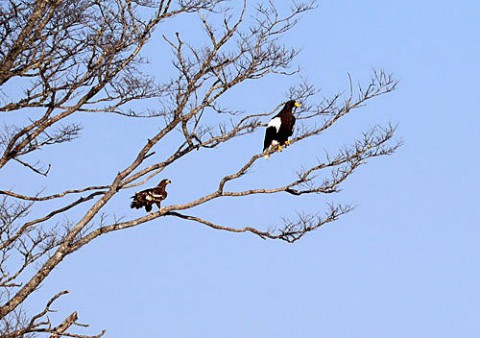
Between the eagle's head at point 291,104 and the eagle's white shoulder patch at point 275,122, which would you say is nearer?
the eagle's head at point 291,104

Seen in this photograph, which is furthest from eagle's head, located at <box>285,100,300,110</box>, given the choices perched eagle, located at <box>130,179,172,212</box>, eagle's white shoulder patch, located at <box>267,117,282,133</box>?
perched eagle, located at <box>130,179,172,212</box>

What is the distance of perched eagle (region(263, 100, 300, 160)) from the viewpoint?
11.6 meters

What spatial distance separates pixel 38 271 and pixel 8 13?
2978 mm

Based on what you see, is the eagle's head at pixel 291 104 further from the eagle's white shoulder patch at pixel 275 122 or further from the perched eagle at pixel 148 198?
the perched eagle at pixel 148 198

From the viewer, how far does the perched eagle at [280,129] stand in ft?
37.9

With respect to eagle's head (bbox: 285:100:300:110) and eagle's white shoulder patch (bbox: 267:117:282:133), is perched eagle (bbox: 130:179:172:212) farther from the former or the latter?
eagle's head (bbox: 285:100:300:110)

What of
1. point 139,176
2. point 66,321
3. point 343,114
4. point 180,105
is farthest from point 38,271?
point 343,114

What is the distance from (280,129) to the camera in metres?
11.9

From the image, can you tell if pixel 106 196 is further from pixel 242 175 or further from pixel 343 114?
pixel 343 114

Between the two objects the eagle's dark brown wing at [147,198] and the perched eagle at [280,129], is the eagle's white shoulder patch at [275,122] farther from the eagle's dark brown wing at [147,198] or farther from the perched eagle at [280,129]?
the eagle's dark brown wing at [147,198]

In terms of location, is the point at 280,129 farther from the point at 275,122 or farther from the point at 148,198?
the point at 148,198

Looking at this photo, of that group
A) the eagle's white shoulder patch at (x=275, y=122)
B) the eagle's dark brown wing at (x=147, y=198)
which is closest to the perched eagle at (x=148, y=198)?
the eagle's dark brown wing at (x=147, y=198)

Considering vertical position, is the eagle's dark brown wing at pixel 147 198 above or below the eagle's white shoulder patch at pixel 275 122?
below

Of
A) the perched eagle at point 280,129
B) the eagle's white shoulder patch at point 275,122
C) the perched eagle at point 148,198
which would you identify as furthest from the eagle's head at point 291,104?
the perched eagle at point 148,198
